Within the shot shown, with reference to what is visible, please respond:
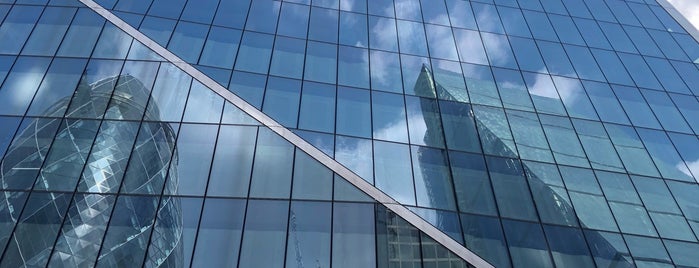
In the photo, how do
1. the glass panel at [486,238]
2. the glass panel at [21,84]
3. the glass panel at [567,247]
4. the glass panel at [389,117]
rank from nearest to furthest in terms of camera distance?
the glass panel at [486,238] < the glass panel at [567,247] < the glass panel at [21,84] < the glass panel at [389,117]

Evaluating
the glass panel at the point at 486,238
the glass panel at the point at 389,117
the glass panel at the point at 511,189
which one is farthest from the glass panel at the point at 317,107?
the glass panel at the point at 511,189

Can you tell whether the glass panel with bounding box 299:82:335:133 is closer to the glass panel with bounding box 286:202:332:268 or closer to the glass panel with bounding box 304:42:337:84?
the glass panel with bounding box 304:42:337:84

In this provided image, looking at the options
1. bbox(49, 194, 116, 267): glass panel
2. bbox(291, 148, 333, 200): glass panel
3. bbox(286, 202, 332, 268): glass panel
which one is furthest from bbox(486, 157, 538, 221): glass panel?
bbox(49, 194, 116, 267): glass panel

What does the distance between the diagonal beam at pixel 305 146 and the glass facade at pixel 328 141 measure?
0.31ft

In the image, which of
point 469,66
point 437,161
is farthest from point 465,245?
point 469,66

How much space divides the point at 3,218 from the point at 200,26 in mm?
13566

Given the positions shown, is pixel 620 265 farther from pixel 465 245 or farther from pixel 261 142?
pixel 261 142

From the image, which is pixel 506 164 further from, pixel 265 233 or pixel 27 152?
pixel 27 152

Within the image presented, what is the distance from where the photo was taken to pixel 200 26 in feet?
89.7

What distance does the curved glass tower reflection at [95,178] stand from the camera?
1798 cm

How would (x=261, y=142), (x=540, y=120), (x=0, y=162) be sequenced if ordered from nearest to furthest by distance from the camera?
(x=0, y=162) → (x=261, y=142) → (x=540, y=120)

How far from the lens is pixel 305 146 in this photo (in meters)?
22.3

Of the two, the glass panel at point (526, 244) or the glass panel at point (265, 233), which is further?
the glass panel at point (526, 244)

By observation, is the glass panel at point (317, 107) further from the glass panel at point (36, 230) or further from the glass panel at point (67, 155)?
the glass panel at point (36, 230)
